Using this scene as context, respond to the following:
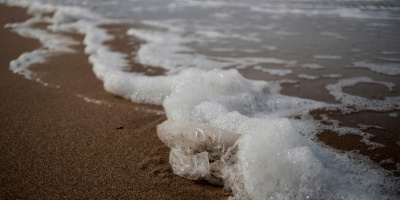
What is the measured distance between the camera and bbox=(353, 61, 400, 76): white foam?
12.5 feet

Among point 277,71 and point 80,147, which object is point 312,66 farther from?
point 80,147

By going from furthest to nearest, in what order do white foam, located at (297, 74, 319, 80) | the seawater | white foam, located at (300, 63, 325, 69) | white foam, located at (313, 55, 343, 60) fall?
white foam, located at (313, 55, 343, 60) < white foam, located at (300, 63, 325, 69) < white foam, located at (297, 74, 319, 80) < the seawater

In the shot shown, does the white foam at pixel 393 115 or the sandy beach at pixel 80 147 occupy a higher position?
the white foam at pixel 393 115

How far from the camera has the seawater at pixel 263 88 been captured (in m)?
1.81

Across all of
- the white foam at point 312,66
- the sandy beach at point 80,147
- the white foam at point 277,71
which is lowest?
the sandy beach at point 80,147

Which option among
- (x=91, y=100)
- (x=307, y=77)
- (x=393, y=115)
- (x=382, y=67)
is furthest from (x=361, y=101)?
(x=91, y=100)

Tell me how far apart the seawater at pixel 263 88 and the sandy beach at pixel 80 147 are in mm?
152

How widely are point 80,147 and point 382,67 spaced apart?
12.0 feet

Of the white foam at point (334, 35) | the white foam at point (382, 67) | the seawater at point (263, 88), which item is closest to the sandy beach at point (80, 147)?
the seawater at point (263, 88)

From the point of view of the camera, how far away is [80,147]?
2.30m

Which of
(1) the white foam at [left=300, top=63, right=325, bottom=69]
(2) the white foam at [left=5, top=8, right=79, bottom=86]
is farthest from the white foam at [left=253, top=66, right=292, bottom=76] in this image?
(2) the white foam at [left=5, top=8, right=79, bottom=86]

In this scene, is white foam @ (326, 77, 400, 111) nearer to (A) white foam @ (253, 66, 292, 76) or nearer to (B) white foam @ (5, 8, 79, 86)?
(A) white foam @ (253, 66, 292, 76)

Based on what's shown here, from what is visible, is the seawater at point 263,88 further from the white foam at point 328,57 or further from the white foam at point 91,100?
the white foam at point 91,100

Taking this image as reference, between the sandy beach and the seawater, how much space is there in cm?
15
